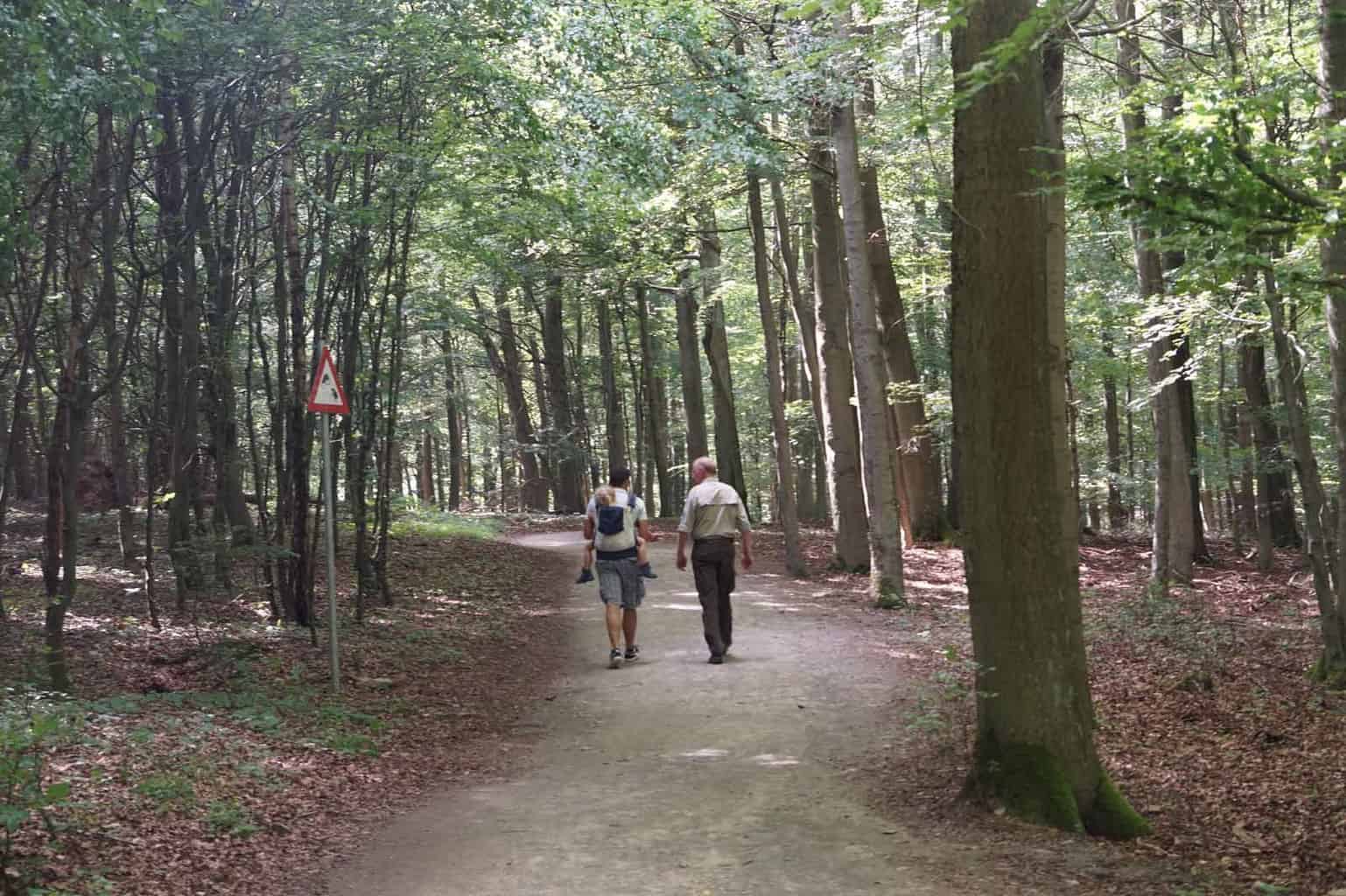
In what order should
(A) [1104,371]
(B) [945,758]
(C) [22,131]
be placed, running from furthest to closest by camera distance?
(A) [1104,371]
(C) [22,131]
(B) [945,758]

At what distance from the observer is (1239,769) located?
25.2 ft

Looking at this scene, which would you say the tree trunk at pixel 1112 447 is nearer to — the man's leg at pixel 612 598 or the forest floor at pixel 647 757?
the forest floor at pixel 647 757

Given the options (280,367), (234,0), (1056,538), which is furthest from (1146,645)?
(234,0)

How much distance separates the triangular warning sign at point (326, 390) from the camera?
9.88m

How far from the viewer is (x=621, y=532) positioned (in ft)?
36.1

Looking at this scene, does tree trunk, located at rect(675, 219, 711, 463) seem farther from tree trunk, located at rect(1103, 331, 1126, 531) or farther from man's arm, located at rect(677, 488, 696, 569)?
man's arm, located at rect(677, 488, 696, 569)

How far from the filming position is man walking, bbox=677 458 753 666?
1067cm

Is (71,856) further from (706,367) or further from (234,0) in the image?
(706,367)

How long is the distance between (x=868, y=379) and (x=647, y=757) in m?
7.95

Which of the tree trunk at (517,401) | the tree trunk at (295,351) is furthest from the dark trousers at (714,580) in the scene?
the tree trunk at (517,401)

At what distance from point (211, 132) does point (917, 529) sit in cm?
1479

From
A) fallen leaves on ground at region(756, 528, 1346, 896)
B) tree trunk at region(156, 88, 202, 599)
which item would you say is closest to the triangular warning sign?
tree trunk at region(156, 88, 202, 599)

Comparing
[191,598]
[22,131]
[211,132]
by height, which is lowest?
[191,598]

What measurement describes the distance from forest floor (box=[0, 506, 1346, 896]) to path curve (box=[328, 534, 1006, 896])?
27mm
